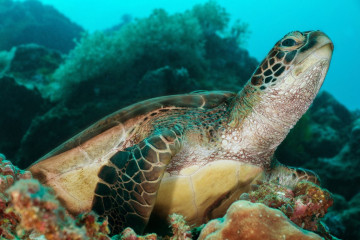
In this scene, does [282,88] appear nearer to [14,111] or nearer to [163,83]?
[163,83]

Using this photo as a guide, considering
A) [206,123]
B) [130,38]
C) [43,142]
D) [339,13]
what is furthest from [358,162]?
[339,13]

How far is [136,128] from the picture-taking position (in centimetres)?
234

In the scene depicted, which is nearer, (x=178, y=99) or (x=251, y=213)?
(x=251, y=213)

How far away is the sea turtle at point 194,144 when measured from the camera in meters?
1.94

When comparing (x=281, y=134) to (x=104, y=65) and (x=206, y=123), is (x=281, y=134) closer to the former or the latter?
(x=206, y=123)

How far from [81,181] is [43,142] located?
394 cm

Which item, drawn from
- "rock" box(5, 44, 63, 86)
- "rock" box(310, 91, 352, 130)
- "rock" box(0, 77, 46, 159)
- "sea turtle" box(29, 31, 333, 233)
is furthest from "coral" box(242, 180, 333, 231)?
"rock" box(310, 91, 352, 130)

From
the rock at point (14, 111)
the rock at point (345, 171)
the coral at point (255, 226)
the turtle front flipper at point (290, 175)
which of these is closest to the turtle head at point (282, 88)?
the turtle front flipper at point (290, 175)

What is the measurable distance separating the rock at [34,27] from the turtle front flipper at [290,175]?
16182 mm

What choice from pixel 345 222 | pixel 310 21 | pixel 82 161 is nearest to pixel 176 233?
pixel 82 161

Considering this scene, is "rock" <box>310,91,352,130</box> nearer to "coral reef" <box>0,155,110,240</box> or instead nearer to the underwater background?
the underwater background

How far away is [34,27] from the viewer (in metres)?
15.1

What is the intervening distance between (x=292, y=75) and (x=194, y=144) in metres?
1.03

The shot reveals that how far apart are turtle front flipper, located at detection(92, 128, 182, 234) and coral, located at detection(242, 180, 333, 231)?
0.68 meters
